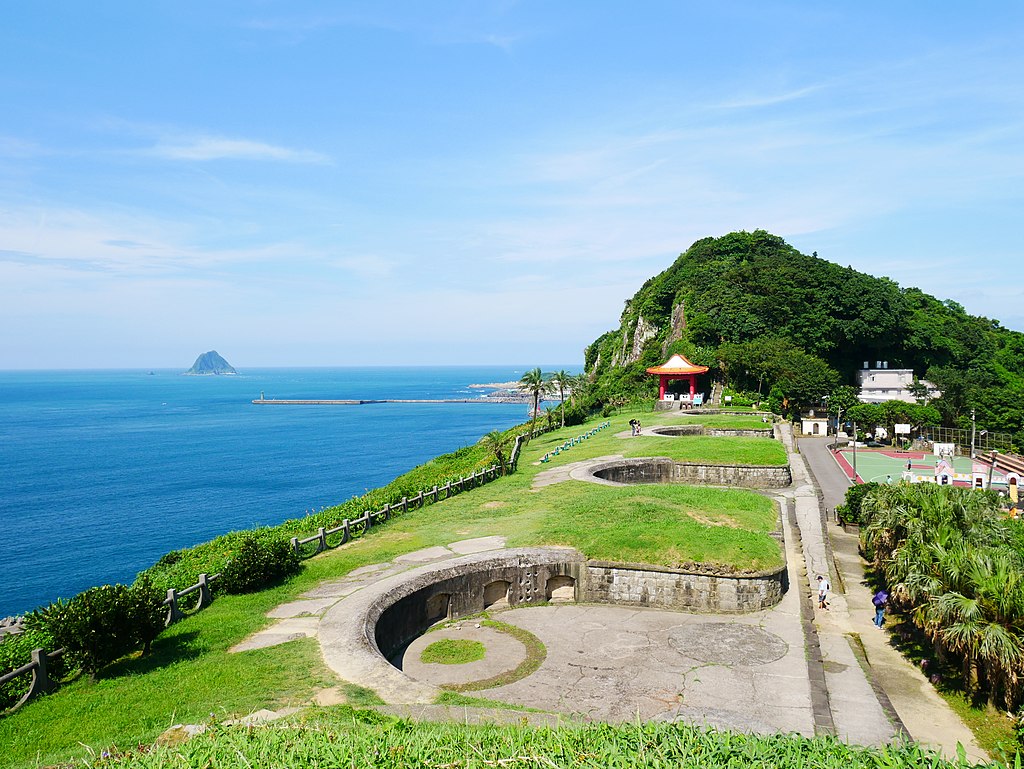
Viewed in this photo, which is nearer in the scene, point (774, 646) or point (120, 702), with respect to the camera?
A: point (120, 702)

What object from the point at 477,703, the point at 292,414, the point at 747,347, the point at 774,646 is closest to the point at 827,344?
the point at 747,347

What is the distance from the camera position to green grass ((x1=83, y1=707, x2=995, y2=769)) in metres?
7.34

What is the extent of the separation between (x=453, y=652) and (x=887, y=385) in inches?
2838

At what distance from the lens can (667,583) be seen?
19.6m

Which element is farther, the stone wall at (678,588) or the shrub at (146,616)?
the stone wall at (678,588)

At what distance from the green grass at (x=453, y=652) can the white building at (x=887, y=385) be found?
67.6 m

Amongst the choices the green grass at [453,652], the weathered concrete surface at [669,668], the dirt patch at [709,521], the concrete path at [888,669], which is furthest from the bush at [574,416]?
the green grass at [453,652]

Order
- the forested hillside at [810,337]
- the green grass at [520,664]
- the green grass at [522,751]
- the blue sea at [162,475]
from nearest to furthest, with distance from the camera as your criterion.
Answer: the green grass at [522,751], the green grass at [520,664], the blue sea at [162,475], the forested hillside at [810,337]

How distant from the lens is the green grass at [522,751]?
7344 millimetres

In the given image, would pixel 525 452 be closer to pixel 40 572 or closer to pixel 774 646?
pixel 774 646

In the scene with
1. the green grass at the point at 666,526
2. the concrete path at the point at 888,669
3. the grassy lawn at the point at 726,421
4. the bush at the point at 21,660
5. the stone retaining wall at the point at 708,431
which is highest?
the grassy lawn at the point at 726,421

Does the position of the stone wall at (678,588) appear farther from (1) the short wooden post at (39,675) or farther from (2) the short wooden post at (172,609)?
(1) the short wooden post at (39,675)

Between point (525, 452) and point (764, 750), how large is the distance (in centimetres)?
3553

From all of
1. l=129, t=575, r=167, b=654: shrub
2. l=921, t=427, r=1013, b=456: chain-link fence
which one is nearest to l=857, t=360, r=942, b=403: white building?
l=921, t=427, r=1013, b=456: chain-link fence
